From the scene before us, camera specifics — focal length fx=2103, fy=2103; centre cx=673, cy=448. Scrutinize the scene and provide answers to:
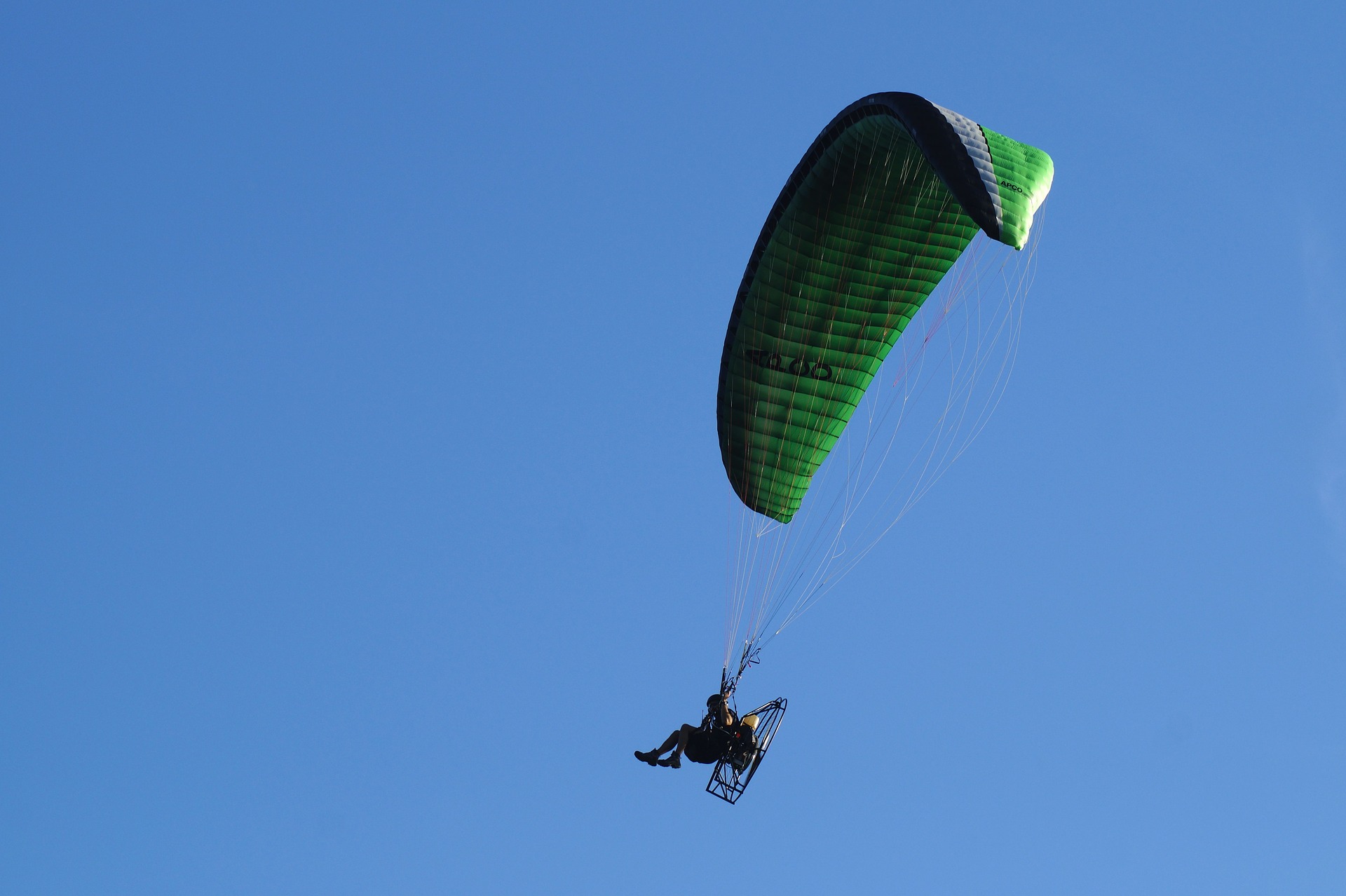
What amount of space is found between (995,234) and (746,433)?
5.76 metres

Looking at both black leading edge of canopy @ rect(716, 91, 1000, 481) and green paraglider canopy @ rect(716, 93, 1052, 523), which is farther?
green paraglider canopy @ rect(716, 93, 1052, 523)

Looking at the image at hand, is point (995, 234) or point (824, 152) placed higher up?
point (824, 152)

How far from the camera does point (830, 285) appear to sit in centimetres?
2477

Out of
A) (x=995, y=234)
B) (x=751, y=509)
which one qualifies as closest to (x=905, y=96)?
(x=995, y=234)

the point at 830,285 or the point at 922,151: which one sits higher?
the point at 830,285

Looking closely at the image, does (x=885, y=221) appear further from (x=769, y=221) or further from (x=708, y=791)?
(x=708, y=791)

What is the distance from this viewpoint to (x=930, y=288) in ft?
83.3

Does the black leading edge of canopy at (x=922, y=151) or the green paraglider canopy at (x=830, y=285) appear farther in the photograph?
the green paraglider canopy at (x=830, y=285)

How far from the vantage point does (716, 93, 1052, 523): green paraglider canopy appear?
2347 cm

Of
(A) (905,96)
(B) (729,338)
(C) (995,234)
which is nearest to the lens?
(C) (995,234)

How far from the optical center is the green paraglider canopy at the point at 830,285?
23469 mm

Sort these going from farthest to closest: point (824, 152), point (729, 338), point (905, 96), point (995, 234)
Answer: point (729, 338)
point (824, 152)
point (905, 96)
point (995, 234)

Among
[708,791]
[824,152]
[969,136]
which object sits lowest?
[708,791]

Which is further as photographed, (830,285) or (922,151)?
(830,285)
